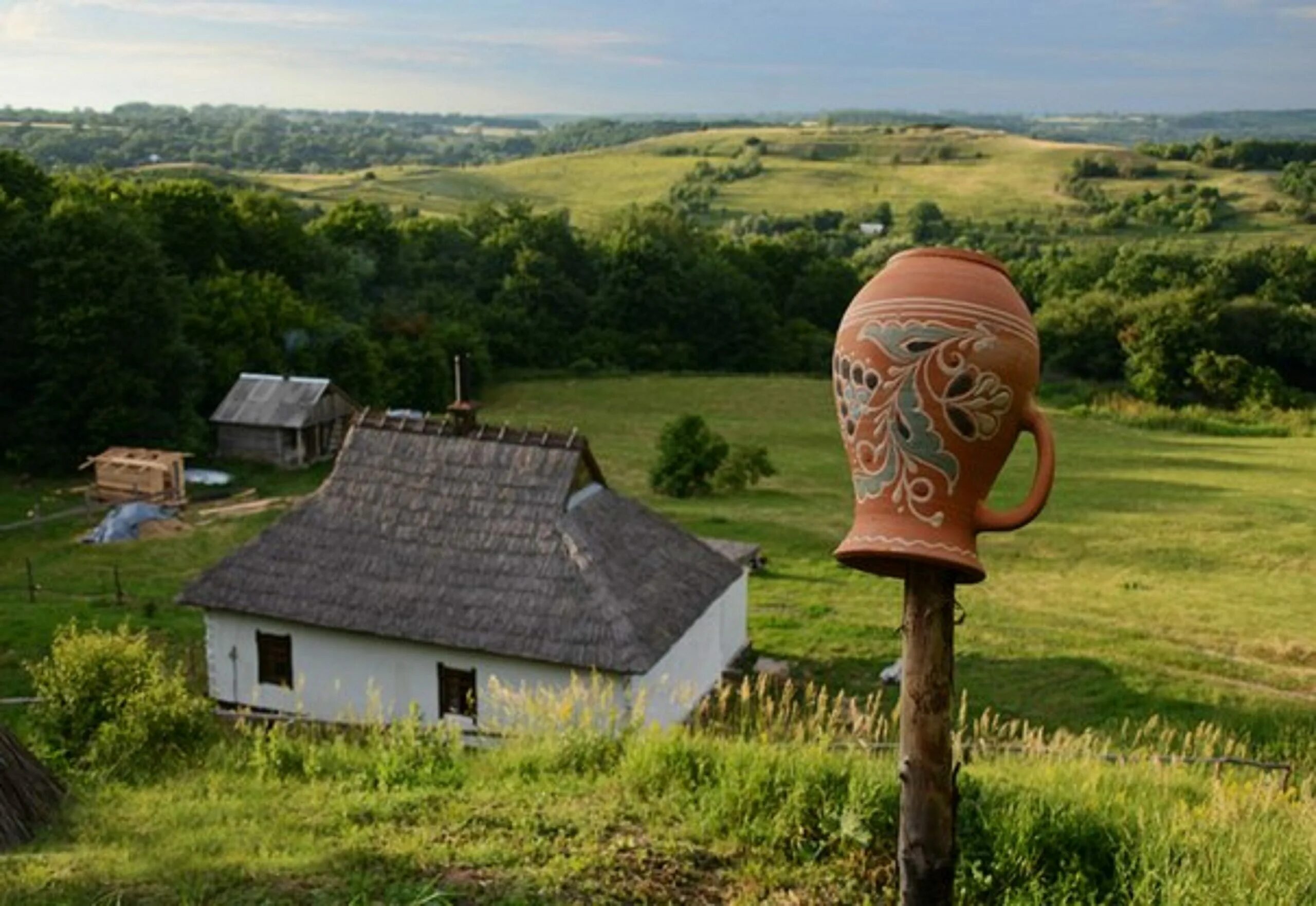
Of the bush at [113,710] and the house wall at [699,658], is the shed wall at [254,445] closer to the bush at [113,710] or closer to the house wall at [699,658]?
the house wall at [699,658]

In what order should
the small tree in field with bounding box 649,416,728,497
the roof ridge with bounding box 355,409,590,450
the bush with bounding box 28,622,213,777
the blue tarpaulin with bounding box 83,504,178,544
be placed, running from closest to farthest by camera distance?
the bush with bounding box 28,622,213,777, the roof ridge with bounding box 355,409,590,450, the blue tarpaulin with bounding box 83,504,178,544, the small tree in field with bounding box 649,416,728,497

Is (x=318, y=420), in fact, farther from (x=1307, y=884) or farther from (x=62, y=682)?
(x=1307, y=884)

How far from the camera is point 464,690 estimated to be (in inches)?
647

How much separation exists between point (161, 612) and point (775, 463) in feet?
77.6

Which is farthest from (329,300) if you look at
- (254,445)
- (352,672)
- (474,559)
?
(474,559)

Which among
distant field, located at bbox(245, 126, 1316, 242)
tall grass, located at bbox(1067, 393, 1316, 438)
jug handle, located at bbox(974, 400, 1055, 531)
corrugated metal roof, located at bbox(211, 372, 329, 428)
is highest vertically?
distant field, located at bbox(245, 126, 1316, 242)

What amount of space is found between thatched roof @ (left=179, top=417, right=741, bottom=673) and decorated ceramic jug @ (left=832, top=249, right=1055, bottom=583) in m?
10.1

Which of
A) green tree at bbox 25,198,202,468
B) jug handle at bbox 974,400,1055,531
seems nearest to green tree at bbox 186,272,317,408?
green tree at bbox 25,198,202,468

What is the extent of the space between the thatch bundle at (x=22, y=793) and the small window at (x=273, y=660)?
8815 millimetres

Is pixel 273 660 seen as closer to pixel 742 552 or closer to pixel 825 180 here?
pixel 742 552

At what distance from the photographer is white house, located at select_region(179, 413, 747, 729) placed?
52.3ft

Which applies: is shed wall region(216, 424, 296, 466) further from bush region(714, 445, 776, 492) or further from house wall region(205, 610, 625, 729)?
house wall region(205, 610, 625, 729)

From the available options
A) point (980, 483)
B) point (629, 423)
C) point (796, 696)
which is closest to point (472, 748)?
point (980, 483)

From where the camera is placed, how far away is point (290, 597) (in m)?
17.2
